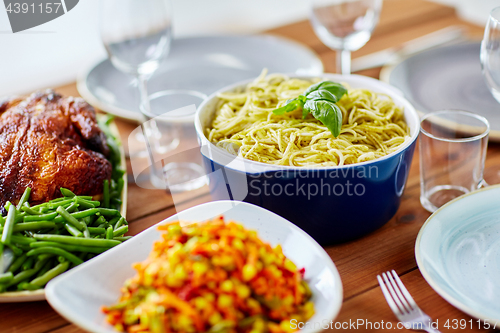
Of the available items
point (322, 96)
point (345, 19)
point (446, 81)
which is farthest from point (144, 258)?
point (446, 81)

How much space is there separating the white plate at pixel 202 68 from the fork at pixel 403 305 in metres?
1.04

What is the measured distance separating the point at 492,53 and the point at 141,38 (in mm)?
1025

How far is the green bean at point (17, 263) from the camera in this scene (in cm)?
105

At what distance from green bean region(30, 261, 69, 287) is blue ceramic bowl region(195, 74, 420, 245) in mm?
404

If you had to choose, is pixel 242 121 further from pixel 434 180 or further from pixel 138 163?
pixel 434 180

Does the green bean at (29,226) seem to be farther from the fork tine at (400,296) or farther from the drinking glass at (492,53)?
the drinking glass at (492,53)

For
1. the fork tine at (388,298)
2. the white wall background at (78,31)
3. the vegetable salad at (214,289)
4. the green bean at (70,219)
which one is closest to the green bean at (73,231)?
the green bean at (70,219)

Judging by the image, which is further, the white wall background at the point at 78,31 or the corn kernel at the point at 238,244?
the white wall background at the point at 78,31

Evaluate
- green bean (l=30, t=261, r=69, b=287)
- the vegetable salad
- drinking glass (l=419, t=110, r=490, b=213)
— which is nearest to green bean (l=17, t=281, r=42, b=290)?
green bean (l=30, t=261, r=69, b=287)

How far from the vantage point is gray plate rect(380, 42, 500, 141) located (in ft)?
5.62

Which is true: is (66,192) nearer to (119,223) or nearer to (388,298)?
(119,223)

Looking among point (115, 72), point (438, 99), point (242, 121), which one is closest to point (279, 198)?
point (242, 121)

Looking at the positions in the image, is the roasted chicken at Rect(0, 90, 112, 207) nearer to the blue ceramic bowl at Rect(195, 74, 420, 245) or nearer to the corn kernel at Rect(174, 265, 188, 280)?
the blue ceramic bowl at Rect(195, 74, 420, 245)

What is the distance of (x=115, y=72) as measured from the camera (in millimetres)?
2039
